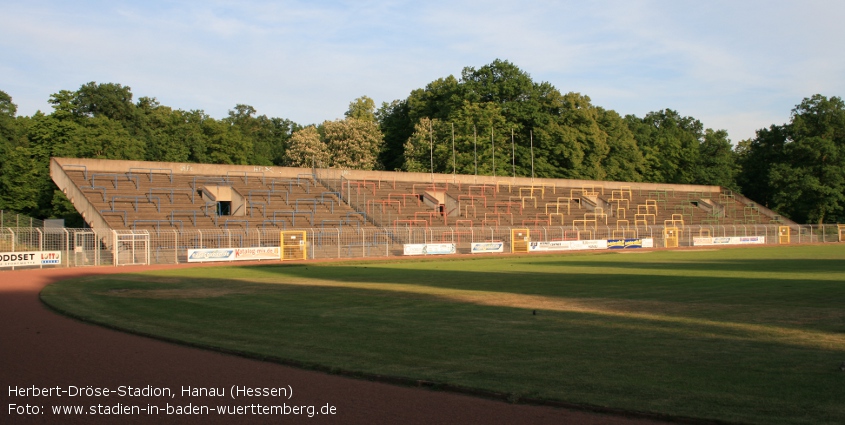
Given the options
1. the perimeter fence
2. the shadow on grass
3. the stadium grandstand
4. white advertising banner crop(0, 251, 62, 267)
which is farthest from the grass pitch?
the stadium grandstand

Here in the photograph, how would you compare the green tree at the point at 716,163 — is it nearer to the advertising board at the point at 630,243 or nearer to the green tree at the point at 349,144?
the advertising board at the point at 630,243

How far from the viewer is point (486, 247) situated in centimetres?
5212

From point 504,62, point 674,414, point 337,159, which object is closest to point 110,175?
point 337,159

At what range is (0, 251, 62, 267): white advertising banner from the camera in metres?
34.0

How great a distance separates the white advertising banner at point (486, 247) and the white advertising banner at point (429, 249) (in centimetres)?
199

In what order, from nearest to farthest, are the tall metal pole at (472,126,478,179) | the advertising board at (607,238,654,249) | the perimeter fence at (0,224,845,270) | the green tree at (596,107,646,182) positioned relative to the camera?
1. the perimeter fence at (0,224,845,270)
2. the advertising board at (607,238,654,249)
3. the tall metal pole at (472,126,478,179)
4. the green tree at (596,107,646,182)

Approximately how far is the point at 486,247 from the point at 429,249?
5345mm

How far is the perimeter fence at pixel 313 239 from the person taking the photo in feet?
117

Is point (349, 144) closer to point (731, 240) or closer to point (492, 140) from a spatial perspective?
point (492, 140)

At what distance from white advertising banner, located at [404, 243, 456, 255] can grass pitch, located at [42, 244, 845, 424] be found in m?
20.4

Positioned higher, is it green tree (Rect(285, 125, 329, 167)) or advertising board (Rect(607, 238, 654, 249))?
green tree (Rect(285, 125, 329, 167))

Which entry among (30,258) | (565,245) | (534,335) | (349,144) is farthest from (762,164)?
(534,335)

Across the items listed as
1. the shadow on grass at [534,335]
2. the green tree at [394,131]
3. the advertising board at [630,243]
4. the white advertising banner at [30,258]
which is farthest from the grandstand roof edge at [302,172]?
the shadow on grass at [534,335]

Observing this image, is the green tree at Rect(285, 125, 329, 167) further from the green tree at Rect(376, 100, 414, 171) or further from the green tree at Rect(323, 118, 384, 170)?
the green tree at Rect(376, 100, 414, 171)
